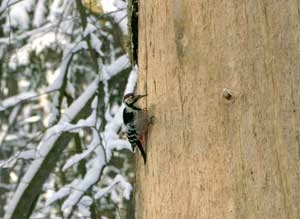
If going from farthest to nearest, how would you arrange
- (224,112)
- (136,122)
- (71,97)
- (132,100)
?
(71,97) → (132,100) → (136,122) → (224,112)

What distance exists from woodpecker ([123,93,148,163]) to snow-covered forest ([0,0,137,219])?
121 cm

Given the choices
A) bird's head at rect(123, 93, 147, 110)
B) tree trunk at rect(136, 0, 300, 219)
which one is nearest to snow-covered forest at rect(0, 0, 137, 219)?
bird's head at rect(123, 93, 147, 110)

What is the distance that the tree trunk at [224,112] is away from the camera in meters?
1.54

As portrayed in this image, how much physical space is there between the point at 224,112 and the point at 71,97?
2.52 metres

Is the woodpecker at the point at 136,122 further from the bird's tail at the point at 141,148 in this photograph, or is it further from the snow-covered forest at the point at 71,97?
the snow-covered forest at the point at 71,97

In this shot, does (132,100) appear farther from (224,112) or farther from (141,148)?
(224,112)

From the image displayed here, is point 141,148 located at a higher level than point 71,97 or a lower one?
lower

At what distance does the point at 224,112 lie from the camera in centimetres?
167

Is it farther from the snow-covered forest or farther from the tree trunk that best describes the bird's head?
the snow-covered forest

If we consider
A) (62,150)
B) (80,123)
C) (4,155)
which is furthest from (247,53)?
(4,155)

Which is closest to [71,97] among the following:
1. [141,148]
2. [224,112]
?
[141,148]

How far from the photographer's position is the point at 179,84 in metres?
1.83

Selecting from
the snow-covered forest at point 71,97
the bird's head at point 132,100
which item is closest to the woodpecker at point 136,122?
the bird's head at point 132,100

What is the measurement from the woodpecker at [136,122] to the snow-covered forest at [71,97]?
3.96 feet
